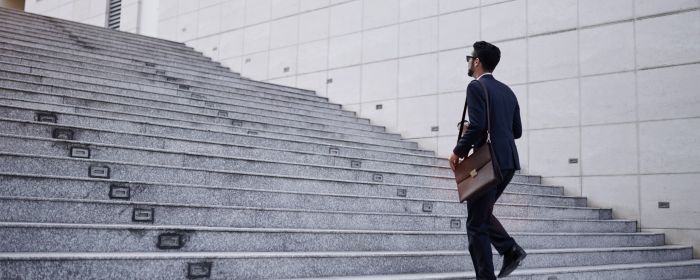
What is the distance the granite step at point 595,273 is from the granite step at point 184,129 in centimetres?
315

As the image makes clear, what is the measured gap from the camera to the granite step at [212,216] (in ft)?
13.8

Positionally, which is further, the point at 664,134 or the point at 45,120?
the point at 664,134

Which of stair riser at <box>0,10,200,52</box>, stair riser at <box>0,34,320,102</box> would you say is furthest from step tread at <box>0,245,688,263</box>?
stair riser at <box>0,10,200,52</box>

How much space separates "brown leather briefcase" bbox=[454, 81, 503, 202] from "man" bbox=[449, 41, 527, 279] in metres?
0.04

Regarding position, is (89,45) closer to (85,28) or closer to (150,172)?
(85,28)

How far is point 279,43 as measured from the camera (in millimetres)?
13688

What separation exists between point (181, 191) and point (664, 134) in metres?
6.26

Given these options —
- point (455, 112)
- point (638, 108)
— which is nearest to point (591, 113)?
point (638, 108)

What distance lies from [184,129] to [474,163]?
393cm

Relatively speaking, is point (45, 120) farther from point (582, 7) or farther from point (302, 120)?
point (582, 7)

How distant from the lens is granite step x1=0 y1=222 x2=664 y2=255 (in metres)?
3.85

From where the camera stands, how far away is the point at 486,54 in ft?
14.1

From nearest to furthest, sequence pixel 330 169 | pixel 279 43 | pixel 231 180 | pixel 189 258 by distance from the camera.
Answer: pixel 189 258 → pixel 231 180 → pixel 330 169 → pixel 279 43

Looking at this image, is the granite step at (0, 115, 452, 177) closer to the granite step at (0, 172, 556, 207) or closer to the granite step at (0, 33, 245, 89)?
the granite step at (0, 172, 556, 207)
